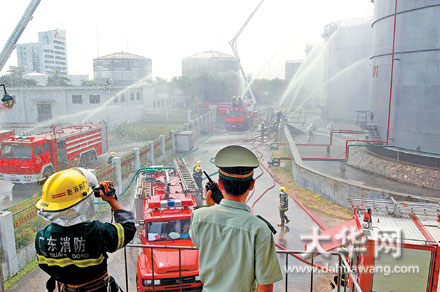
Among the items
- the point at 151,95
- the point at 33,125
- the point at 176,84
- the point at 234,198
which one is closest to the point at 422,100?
the point at 234,198

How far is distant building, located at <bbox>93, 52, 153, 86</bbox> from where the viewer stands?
45469mm

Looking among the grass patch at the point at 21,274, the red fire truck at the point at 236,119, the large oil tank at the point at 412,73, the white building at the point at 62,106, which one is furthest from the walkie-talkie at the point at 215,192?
the white building at the point at 62,106

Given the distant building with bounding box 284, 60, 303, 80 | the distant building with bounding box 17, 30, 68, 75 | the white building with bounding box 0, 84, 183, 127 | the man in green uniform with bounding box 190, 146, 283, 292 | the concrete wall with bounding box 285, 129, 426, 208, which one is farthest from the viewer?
the distant building with bounding box 17, 30, 68, 75

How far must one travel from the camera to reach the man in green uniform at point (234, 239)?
2.08 metres

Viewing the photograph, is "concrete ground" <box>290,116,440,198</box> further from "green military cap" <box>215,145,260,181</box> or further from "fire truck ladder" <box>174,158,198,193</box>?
"green military cap" <box>215,145,260,181</box>

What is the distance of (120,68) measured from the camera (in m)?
45.7

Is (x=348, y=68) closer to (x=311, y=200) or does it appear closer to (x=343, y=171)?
(x=343, y=171)

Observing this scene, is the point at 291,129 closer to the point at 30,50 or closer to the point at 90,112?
the point at 90,112

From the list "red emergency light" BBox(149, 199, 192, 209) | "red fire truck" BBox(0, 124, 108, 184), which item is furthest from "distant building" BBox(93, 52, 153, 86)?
"red emergency light" BBox(149, 199, 192, 209)

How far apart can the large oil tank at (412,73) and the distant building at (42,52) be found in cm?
9179

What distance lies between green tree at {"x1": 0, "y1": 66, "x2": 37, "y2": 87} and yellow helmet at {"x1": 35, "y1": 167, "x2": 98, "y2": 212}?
3971 centimetres

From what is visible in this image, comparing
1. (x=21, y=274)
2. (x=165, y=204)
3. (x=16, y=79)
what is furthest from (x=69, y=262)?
(x=16, y=79)

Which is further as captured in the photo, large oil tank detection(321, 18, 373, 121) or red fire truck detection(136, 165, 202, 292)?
large oil tank detection(321, 18, 373, 121)

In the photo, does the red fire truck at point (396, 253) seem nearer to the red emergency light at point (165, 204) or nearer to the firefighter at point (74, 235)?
the red emergency light at point (165, 204)
